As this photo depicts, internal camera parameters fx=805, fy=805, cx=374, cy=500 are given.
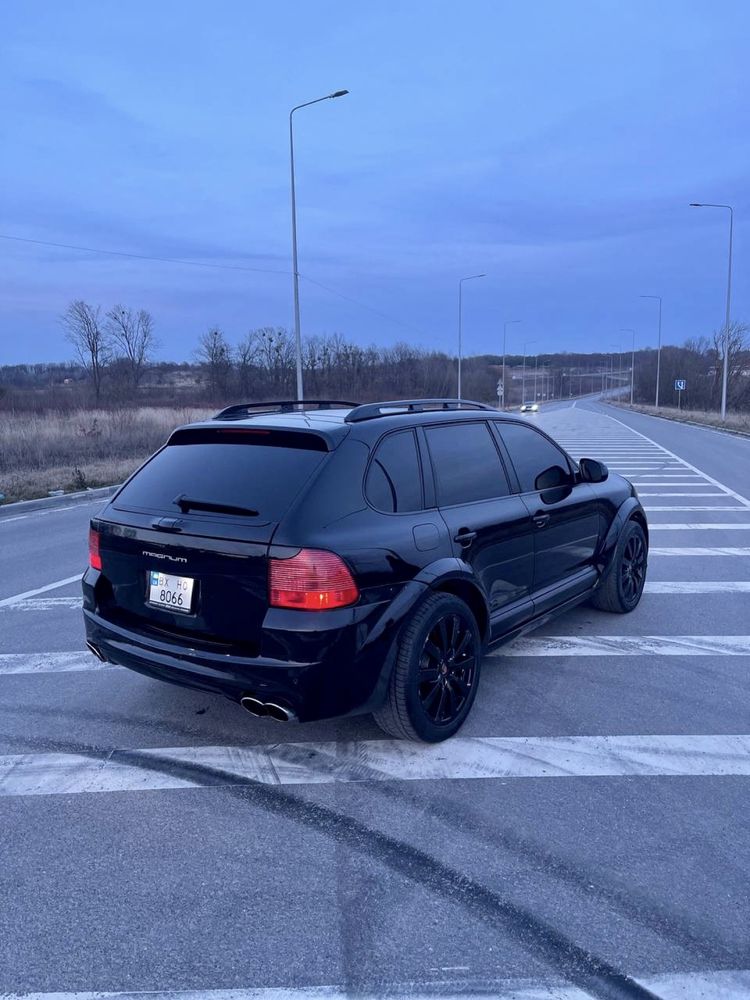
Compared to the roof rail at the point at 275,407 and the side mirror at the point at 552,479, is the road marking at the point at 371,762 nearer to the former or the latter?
the side mirror at the point at 552,479

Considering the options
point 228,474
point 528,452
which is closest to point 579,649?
point 528,452

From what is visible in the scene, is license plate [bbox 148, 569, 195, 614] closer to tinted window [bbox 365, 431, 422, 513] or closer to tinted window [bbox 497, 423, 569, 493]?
tinted window [bbox 365, 431, 422, 513]

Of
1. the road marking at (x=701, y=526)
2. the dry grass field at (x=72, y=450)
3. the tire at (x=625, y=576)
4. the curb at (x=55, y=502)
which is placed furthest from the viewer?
the dry grass field at (x=72, y=450)

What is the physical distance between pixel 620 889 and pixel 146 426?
26145 mm

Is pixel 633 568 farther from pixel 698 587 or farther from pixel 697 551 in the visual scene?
pixel 697 551

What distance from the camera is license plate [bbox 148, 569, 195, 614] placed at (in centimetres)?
391

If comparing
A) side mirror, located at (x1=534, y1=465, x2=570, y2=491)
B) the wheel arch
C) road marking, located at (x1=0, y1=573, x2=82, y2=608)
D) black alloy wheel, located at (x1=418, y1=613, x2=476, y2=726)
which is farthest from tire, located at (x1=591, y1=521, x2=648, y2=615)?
road marking, located at (x1=0, y1=573, x2=82, y2=608)

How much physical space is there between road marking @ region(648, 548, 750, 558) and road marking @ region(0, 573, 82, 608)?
6150 millimetres

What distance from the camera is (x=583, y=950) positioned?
2.69m

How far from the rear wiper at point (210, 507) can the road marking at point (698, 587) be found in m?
4.70

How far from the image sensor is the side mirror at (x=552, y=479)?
543 cm

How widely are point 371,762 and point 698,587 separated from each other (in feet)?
15.0

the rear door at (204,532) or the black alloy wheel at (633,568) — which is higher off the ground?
A: the rear door at (204,532)

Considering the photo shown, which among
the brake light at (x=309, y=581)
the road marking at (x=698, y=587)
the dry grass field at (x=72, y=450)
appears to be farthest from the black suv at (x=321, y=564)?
the dry grass field at (x=72, y=450)
